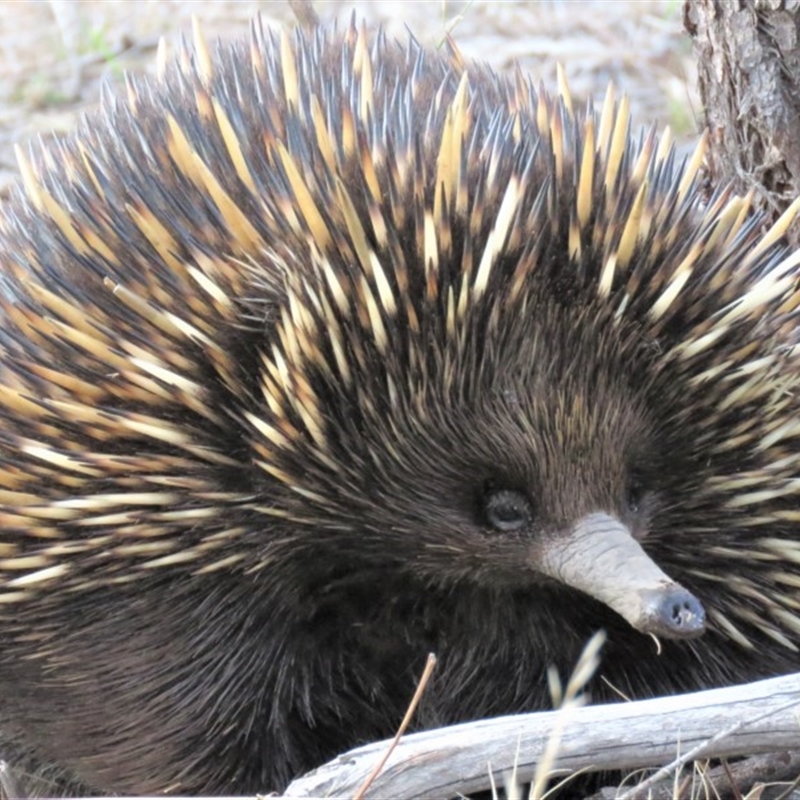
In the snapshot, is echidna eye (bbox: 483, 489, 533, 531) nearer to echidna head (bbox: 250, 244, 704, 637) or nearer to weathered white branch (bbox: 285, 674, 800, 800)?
echidna head (bbox: 250, 244, 704, 637)

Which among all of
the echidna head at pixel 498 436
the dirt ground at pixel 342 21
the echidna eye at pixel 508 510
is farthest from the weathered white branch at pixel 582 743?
the dirt ground at pixel 342 21

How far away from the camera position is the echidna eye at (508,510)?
265 cm

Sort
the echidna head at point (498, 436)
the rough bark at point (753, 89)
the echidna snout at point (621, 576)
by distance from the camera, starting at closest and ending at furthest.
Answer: the echidna snout at point (621, 576) → the echidna head at point (498, 436) → the rough bark at point (753, 89)

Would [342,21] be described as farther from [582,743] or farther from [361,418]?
[582,743]

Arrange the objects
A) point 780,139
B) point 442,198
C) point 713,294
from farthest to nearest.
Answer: point 780,139 < point 713,294 < point 442,198

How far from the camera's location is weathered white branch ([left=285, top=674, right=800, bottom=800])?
7.48 ft

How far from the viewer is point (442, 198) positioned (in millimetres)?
2600

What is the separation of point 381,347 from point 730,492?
0.72m

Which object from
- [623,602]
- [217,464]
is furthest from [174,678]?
[623,602]

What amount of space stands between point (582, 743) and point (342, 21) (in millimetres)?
4801

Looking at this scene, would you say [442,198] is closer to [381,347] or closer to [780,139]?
[381,347]

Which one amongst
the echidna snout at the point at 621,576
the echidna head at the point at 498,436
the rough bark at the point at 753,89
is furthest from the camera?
the rough bark at the point at 753,89

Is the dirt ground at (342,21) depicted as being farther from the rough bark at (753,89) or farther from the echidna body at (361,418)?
the echidna body at (361,418)

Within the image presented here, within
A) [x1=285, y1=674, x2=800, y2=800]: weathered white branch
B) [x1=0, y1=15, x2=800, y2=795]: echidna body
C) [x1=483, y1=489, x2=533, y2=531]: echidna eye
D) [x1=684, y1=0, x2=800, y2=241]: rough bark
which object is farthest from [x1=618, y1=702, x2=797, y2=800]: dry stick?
[x1=684, y1=0, x2=800, y2=241]: rough bark
